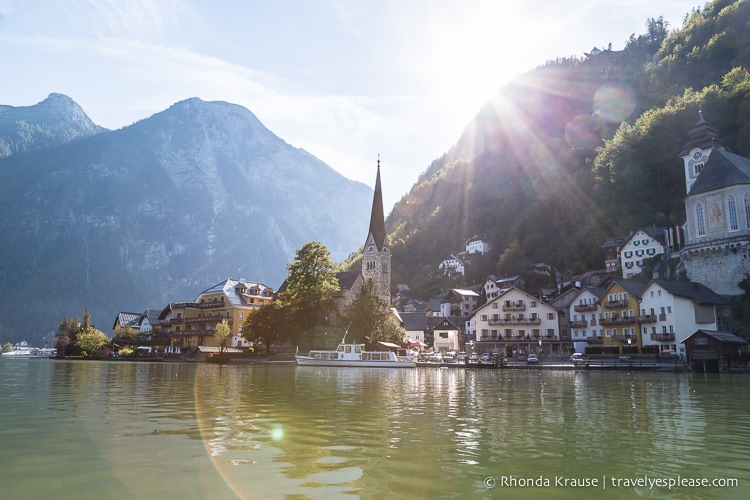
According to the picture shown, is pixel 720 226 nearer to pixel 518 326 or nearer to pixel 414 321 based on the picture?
pixel 518 326

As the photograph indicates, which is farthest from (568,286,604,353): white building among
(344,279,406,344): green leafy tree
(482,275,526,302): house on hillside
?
(482,275,526,302): house on hillside

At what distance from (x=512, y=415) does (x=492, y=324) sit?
68394 millimetres

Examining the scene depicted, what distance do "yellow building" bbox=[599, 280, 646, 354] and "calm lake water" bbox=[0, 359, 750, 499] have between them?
165ft

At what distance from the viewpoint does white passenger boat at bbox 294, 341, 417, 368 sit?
58.9m

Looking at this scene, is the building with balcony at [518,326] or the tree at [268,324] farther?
the building with balcony at [518,326]

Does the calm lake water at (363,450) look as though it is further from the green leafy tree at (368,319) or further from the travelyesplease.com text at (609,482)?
the green leafy tree at (368,319)

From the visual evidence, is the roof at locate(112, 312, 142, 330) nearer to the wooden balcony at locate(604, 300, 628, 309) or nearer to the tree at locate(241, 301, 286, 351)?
the tree at locate(241, 301, 286, 351)

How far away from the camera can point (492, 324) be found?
82.6 m

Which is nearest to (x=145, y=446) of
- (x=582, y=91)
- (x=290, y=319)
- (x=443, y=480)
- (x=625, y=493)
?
(x=443, y=480)

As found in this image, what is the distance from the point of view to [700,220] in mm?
67562

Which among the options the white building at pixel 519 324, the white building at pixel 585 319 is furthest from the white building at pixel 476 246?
the white building at pixel 585 319

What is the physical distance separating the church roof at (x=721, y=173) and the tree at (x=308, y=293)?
49593mm

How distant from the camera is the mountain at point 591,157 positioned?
299 ft

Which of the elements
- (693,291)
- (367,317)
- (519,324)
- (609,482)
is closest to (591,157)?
(519,324)
